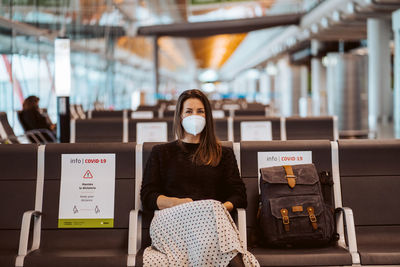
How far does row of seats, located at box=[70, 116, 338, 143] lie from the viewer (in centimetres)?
718

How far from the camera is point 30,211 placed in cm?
360

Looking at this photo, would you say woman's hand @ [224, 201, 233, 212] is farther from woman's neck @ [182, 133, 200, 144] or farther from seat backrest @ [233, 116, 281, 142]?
seat backrest @ [233, 116, 281, 142]

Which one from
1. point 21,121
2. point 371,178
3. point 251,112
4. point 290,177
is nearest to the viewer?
point 290,177

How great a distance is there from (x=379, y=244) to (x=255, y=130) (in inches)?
145

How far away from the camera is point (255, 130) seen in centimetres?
724

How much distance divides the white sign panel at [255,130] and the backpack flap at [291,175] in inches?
141

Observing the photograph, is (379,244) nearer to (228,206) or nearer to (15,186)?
(228,206)

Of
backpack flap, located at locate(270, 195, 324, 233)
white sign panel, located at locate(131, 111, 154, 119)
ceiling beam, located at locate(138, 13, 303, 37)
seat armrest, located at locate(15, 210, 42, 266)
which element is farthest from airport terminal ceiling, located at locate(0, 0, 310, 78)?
backpack flap, located at locate(270, 195, 324, 233)

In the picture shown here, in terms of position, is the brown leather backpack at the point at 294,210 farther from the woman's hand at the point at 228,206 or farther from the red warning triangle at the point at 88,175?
the red warning triangle at the point at 88,175

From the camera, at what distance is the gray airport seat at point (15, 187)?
3.78 metres

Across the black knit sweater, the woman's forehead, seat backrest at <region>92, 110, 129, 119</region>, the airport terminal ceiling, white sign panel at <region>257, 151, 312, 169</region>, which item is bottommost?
the black knit sweater

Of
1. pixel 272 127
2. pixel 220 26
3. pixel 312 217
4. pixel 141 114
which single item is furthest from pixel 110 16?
pixel 312 217

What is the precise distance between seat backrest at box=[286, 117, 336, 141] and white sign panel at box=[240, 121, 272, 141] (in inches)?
10.6

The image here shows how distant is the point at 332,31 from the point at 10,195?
17.5 m
